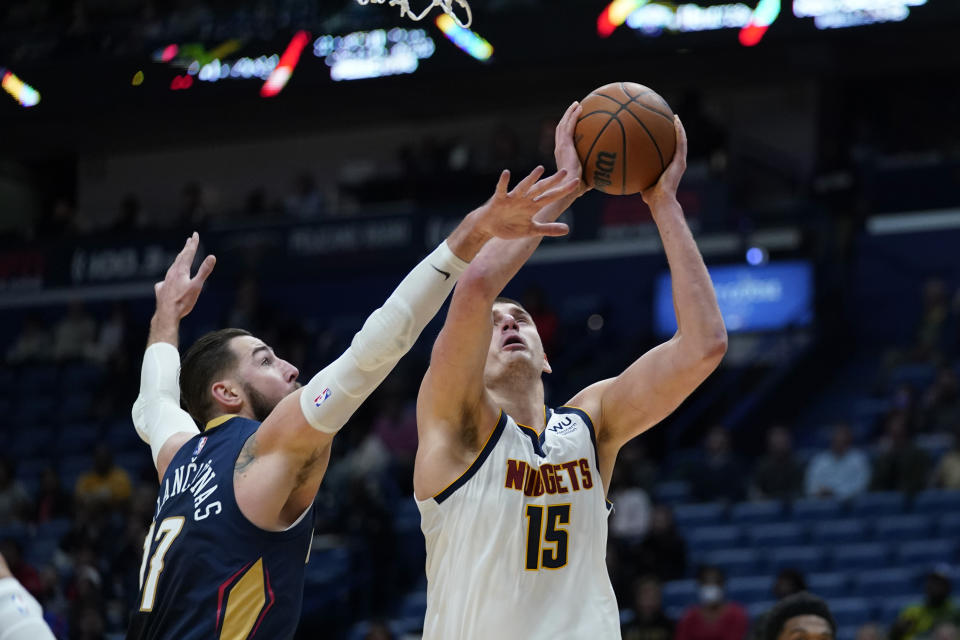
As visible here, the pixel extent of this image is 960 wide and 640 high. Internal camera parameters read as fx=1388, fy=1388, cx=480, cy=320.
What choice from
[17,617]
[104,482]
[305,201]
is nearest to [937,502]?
A: [104,482]

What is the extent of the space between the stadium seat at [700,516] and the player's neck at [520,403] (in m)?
8.44

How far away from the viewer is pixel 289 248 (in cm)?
1881

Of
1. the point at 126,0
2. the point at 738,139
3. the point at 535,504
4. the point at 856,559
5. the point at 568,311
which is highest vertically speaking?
the point at 126,0

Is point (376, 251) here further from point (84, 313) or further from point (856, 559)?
point (856, 559)

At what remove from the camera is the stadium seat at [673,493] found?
13.3 m

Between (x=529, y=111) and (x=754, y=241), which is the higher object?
(x=529, y=111)

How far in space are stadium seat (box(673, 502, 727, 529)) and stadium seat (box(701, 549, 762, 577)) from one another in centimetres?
70

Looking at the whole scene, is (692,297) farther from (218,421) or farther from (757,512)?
(757,512)

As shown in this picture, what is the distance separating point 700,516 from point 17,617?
1028 cm

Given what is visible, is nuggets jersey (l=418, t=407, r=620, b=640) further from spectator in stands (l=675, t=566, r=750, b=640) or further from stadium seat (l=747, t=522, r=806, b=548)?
stadium seat (l=747, t=522, r=806, b=548)

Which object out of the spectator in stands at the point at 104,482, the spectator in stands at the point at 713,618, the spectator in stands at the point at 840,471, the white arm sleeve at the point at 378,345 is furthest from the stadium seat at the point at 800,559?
the white arm sleeve at the point at 378,345

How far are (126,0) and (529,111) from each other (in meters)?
6.08

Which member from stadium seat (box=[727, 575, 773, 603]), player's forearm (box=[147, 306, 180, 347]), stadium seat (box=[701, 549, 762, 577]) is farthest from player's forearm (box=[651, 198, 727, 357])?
stadium seat (box=[701, 549, 762, 577])

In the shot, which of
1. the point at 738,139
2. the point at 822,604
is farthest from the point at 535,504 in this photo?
the point at 738,139
